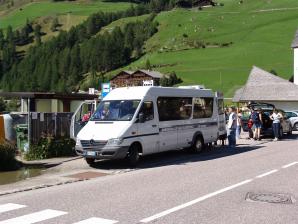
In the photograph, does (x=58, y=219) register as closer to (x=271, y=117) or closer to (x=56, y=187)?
(x=56, y=187)

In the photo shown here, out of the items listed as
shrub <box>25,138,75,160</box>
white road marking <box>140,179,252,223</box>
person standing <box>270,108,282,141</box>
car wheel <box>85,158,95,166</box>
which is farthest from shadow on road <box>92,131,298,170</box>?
white road marking <box>140,179,252,223</box>

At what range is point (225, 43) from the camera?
135500 millimetres

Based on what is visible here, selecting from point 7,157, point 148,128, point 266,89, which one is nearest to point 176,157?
point 148,128

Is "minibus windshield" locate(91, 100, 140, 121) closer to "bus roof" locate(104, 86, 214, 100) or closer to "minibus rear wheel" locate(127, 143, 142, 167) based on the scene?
"bus roof" locate(104, 86, 214, 100)

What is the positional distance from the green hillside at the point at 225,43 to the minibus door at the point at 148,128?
2986 inches

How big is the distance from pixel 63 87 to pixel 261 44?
6301 cm

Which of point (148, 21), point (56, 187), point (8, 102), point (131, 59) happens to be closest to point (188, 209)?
point (56, 187)

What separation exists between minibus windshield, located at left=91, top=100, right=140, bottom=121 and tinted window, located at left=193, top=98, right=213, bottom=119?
3.65 metres

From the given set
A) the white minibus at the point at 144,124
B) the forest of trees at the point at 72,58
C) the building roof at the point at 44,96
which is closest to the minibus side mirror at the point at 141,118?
the white minibus at the point at 144,124

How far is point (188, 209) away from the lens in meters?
9.11

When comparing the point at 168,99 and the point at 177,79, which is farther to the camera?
the point at 177,79

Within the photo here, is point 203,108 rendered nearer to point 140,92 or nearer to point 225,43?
point 140,92

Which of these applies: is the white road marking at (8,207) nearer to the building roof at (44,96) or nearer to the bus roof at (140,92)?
the bus roof at (140,92)

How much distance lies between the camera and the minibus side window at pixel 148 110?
16.5 metres
